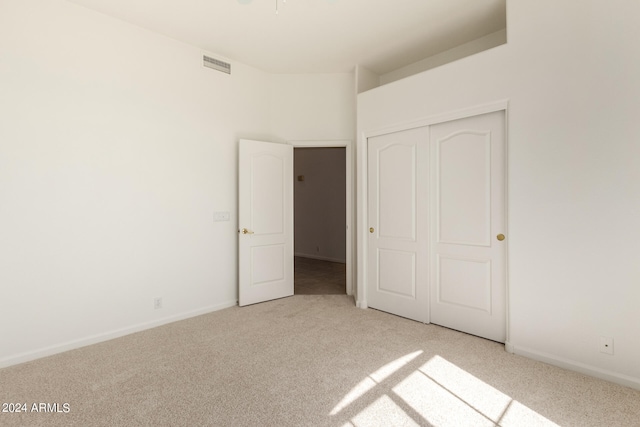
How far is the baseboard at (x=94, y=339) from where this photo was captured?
2.62 metres

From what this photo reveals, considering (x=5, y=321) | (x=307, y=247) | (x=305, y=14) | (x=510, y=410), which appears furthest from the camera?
(x=307, y=247)

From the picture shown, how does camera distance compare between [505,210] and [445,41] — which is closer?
[505,210]

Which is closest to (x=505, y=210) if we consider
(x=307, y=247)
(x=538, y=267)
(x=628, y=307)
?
(x=538, y=267)

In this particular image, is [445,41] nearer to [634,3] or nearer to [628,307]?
[634,3]

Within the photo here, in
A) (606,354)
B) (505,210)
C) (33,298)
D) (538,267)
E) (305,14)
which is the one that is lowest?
(606,354)

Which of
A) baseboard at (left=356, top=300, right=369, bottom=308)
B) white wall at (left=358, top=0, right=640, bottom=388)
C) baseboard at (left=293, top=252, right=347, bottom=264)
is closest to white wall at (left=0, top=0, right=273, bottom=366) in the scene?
baseboard at (left=356, top=300, right=369, bottom=308)

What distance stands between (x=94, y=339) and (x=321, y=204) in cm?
538

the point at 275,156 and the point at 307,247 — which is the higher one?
the point at 275,156

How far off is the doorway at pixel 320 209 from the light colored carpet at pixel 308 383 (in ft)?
12.3

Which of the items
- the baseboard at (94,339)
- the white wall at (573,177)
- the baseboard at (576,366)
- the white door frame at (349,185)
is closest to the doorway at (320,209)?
the white door frame at (349,185)

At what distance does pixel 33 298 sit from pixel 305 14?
3.46 meters

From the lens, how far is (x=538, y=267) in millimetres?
2588

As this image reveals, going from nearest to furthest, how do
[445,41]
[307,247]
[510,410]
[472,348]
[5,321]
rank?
[510,410]
[5,321]
[472,348]
[445,41]
[307,247]

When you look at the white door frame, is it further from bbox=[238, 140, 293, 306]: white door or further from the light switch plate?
the light switch plate
